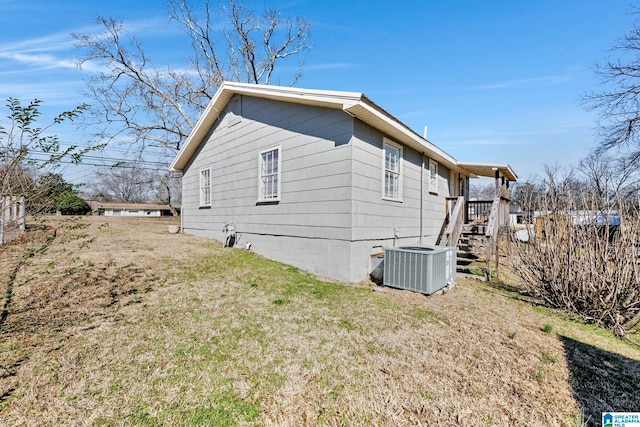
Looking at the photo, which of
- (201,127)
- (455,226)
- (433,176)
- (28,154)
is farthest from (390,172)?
(201,127)

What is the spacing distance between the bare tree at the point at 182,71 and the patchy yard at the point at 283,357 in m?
16.4

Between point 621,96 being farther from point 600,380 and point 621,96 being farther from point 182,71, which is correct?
point 182,71

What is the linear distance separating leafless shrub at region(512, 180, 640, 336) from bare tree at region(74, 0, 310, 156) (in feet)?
66.1

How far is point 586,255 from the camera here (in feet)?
17.1

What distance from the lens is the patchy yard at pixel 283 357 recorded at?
8.07 feet

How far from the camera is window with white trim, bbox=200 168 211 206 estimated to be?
1187 cm

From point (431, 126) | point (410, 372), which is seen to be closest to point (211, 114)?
point (431, 126)

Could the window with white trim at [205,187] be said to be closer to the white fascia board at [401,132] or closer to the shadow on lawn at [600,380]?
the white fascia board at [401,132]

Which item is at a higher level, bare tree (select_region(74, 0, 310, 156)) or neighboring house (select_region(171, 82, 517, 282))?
bare tree (select_region(74, 0, 310, 156))

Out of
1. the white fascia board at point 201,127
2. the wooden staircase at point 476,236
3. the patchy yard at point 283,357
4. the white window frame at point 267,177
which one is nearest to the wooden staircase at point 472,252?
the wooden staircase at point 476,236

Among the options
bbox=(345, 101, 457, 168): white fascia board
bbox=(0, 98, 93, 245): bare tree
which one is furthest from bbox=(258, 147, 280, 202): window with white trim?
bbox=(0, 98, 93, 245): bare tree

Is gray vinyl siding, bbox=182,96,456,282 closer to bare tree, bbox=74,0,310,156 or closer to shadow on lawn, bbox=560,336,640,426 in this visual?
shadow on lawn, bbox=560,336,640,426

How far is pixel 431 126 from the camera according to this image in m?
12.6

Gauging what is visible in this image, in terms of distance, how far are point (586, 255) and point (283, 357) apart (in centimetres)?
548
